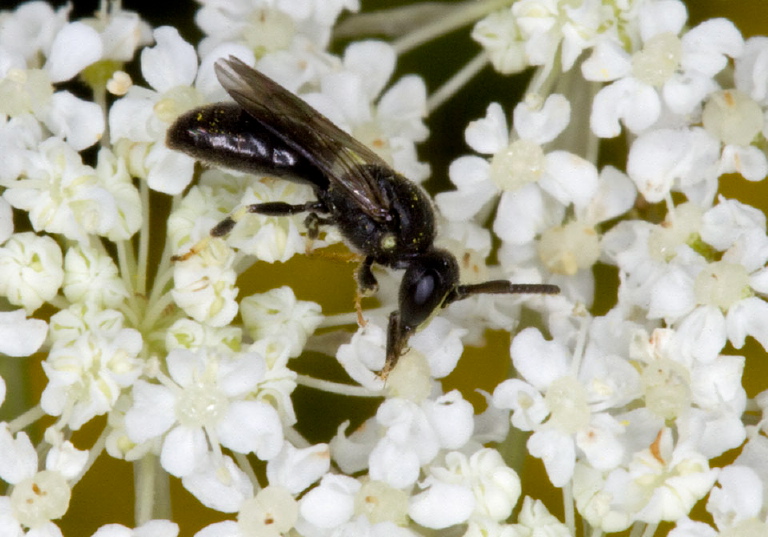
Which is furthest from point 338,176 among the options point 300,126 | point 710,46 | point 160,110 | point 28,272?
point 710,46

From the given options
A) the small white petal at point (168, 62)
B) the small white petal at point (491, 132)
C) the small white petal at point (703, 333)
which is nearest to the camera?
the small white petal at point (703, 333)

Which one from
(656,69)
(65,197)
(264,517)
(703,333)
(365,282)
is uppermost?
(656,69)

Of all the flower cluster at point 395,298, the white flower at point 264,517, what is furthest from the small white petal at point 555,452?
the white flower at point 264,517

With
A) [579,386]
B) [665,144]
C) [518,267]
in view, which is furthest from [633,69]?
[579,386]

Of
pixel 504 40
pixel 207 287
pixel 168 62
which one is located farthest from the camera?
pixel 504 40

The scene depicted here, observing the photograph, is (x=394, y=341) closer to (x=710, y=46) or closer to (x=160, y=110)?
(x=160, y=110)

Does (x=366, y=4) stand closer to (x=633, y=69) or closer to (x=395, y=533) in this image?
(x=633, y=69)

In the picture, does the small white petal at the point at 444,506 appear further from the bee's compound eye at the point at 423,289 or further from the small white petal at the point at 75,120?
the small white petal at the point at 75,120
